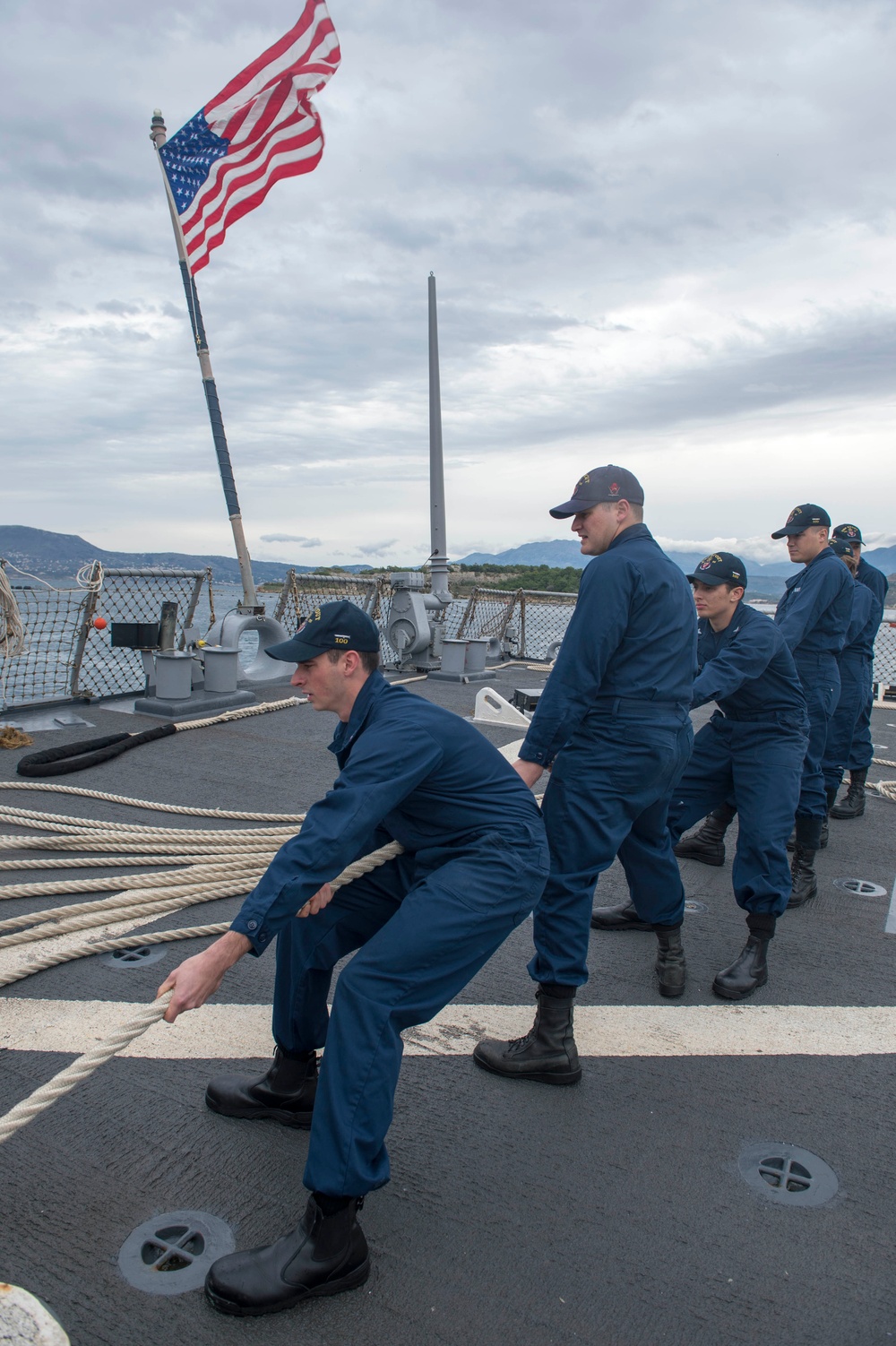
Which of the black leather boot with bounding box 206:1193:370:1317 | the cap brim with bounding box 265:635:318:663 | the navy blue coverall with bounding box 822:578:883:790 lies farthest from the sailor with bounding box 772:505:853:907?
the black leather boot with bounding box 206:1193:370:1317

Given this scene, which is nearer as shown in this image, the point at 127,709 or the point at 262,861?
the point at 262,861

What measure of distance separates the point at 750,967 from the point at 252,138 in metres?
10.3

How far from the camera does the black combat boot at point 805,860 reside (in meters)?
4.23

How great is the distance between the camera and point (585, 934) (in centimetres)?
277

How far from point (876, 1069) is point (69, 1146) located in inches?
92.4

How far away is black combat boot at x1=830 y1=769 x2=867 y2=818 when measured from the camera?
576cm

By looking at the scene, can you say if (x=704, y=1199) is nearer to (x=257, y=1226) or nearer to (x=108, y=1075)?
(x=257, y=1226)

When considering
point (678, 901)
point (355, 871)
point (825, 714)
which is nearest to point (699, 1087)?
point (678, 901)

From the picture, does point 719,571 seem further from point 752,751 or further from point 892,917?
point 892,917

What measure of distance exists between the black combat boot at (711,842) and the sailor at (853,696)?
89 cm

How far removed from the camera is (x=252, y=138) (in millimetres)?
9906

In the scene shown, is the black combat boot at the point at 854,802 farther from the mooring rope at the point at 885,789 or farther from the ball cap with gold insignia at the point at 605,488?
the ball cap with gold insignia at the point at 605,488

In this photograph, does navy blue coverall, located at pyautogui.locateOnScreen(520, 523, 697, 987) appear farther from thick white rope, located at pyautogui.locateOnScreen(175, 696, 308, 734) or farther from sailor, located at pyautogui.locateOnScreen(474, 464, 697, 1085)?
thick white rope, located at pyautogui.locateOnScreen(175, 696, 308, 734)

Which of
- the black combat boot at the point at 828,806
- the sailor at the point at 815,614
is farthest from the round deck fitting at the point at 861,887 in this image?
the black combat boot at the point at 828,806
